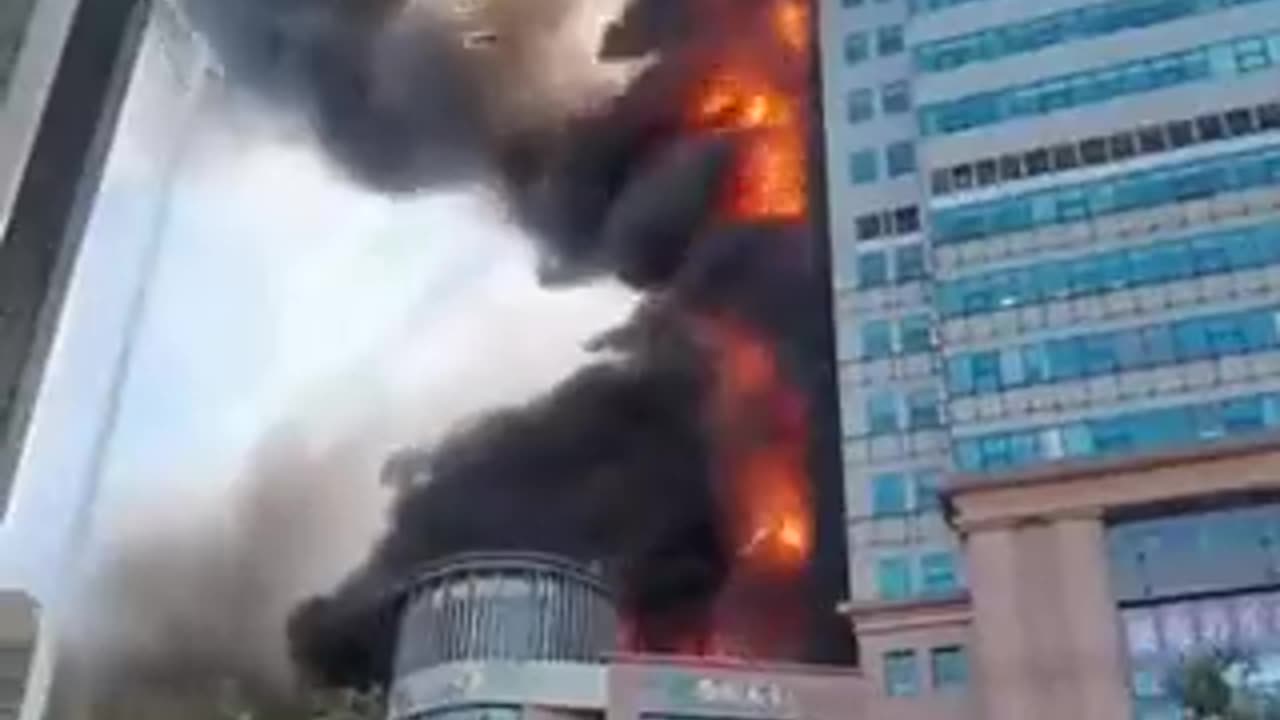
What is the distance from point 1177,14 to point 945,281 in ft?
40.3

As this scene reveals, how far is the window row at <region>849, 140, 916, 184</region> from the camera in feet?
222

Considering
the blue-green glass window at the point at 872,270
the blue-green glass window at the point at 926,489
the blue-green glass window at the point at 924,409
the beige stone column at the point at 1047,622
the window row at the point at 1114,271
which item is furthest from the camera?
the blue-green glass window at the point at 872,270

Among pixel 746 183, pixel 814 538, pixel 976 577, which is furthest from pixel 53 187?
pixel 746 183

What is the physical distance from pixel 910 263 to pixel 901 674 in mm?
16171

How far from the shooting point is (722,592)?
72625 millimetres

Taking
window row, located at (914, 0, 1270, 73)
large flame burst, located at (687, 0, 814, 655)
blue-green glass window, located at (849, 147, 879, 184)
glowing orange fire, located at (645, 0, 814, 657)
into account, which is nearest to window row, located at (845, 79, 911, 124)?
blue-green glass window, located at (849, 147, 879, 184)

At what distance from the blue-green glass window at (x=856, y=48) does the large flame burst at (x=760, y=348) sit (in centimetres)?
780

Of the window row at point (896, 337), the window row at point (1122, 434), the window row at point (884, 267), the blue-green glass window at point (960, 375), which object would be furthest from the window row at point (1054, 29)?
the window row at point (1122, 434)

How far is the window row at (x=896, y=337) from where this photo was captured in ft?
209

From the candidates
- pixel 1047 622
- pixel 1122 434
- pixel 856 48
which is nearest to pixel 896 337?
pixel 1122 434

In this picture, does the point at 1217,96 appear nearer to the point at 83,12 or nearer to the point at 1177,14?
the point at 1177,14

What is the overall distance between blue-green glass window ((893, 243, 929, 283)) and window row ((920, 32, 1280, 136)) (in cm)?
526

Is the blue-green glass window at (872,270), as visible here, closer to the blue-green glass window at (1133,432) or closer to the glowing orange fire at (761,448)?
the glowing orange fire at (761,448)

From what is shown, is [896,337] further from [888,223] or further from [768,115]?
[768,115]
